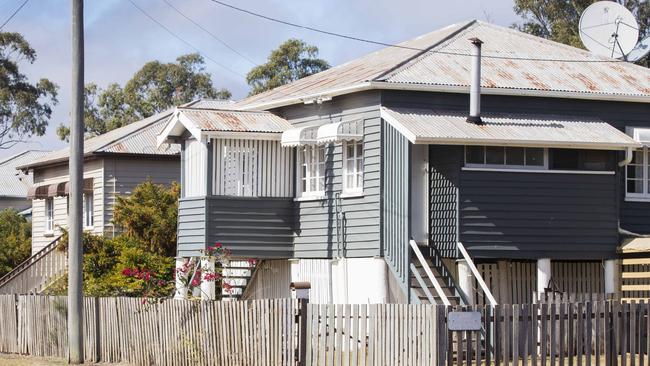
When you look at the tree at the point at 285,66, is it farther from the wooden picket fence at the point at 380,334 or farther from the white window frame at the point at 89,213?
the wooden picket fence at the point at 380,334

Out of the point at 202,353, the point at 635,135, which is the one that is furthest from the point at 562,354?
the point at 635,135

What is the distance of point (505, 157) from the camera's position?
2612 cm

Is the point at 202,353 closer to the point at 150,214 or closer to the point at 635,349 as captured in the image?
the point at 635,349

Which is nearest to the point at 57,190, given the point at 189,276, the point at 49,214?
the point at 49,214

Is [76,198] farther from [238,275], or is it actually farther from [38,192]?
[38,192]

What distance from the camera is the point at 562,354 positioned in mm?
19703

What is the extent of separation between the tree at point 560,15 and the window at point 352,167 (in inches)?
983

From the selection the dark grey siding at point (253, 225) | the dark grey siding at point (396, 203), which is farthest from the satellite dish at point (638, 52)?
the dark grey siding at point (253, 225)

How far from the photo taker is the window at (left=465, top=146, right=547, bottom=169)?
2586 cm

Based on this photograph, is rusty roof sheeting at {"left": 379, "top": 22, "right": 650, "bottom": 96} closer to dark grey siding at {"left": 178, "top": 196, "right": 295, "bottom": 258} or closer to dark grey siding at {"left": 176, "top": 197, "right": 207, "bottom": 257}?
dark grey siding at {"left": 178, "top": 196, "right": 295, "bottom": 258}

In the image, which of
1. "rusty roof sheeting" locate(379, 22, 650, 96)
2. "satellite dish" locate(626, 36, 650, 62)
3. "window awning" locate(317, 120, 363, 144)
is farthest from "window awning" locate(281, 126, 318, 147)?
"satellite dish" locate(626, 36, 650, 62)

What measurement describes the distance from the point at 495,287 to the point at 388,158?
3863 mm

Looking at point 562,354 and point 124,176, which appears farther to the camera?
point 124,176

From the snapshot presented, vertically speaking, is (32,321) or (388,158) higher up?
(388,158)
